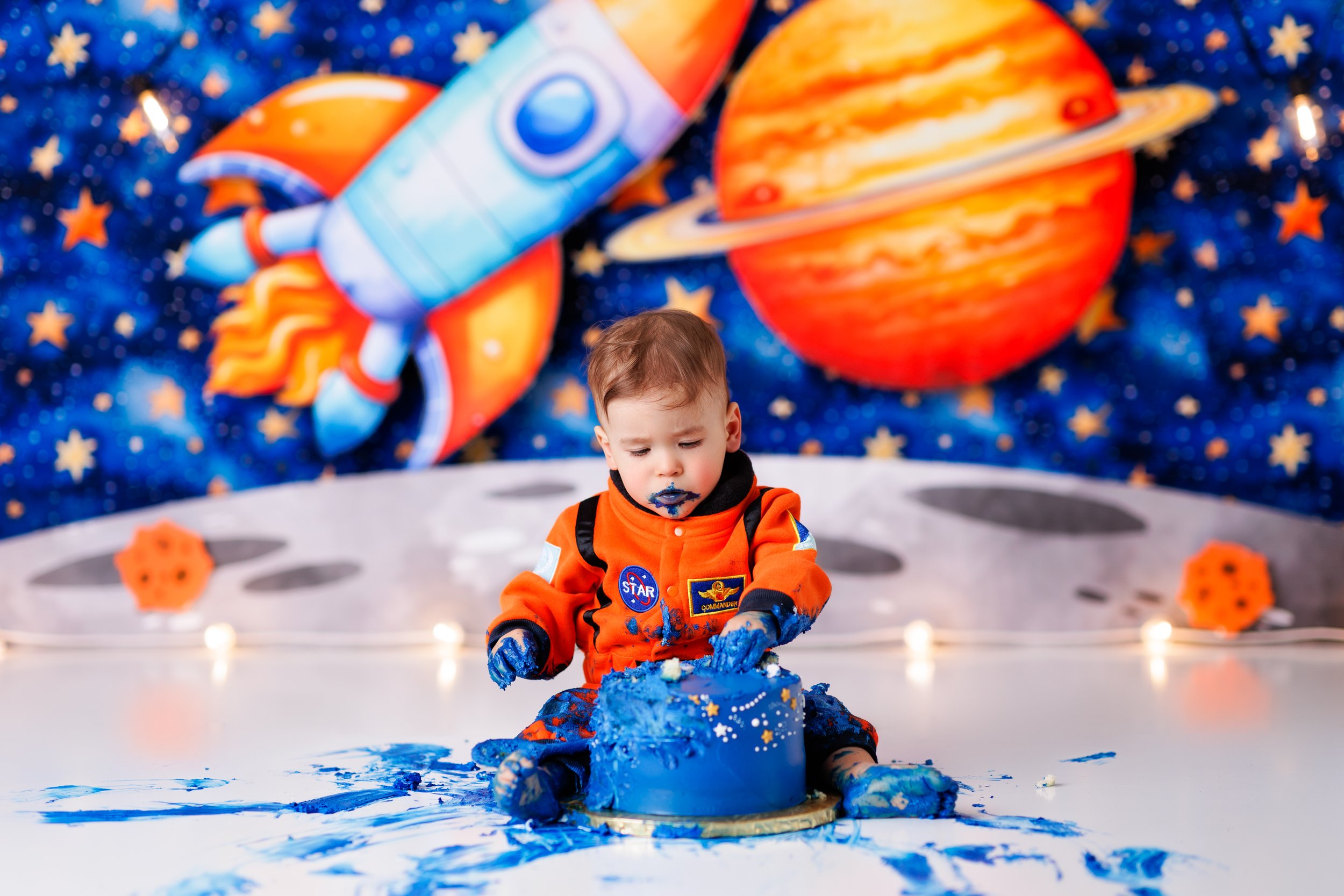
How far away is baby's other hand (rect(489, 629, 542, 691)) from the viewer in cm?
156

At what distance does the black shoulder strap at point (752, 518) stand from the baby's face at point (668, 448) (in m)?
0.06

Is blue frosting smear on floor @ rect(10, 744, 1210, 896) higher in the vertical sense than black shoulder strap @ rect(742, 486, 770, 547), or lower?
lower

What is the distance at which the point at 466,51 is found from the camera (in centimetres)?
306

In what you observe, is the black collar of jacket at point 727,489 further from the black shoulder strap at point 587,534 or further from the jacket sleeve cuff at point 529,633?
the jacket sleeve cuff at point 529,633

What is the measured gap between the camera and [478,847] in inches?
52.5

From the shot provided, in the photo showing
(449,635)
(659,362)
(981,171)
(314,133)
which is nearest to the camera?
(659,362)

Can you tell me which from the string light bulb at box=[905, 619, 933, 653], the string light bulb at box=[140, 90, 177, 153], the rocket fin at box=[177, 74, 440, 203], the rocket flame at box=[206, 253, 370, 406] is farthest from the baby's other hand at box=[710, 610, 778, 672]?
the string light bulb at box=[140, 90, 177, 153]

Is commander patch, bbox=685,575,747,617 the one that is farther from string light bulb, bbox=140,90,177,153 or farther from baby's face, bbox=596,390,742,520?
string light bulb, bbox=140,90,177,153

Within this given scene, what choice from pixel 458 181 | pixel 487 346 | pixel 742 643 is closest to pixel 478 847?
pixel 742 643

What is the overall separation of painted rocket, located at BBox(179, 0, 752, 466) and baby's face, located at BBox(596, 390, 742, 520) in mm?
1487

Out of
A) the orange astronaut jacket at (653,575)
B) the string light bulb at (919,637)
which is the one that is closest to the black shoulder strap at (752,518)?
the orange astronaut jacket at (653,575)

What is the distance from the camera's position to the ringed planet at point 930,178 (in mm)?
2859

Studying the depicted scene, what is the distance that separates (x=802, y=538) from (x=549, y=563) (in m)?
0.36

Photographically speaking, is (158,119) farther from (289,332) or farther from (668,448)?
(668,448)
